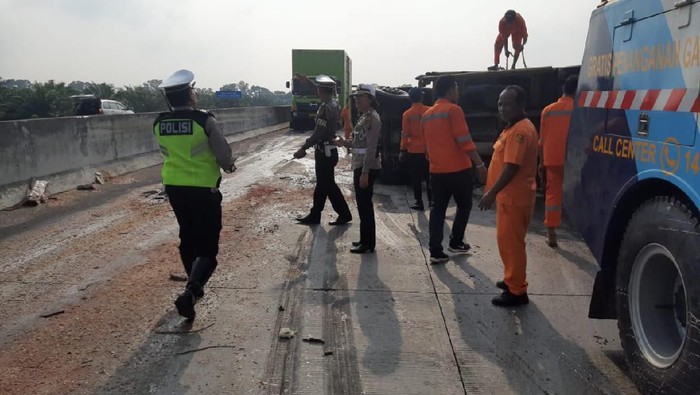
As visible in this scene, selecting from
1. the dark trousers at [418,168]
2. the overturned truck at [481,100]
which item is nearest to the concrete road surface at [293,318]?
the dark trousers at [418,168]

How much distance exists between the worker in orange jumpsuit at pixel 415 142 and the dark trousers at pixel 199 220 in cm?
444

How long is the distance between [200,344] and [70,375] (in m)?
0.85

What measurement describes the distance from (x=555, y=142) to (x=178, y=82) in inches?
162

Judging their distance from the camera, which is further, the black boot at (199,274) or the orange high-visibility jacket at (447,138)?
the orange high-visibility jacket at (447,138)

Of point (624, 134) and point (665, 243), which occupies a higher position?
point (624, 134)

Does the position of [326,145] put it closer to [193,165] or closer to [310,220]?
[310,220]

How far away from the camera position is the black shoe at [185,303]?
413 centimetres

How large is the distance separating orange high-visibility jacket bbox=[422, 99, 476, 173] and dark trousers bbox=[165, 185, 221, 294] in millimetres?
2393

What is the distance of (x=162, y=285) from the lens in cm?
519

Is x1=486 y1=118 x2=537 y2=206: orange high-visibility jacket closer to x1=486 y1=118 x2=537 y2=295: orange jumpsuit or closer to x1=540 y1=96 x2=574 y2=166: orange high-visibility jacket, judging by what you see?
x1=486 y1=118 x2=537 y2=295: orange jumpsuit

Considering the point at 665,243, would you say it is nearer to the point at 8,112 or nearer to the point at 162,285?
the point at 162,285

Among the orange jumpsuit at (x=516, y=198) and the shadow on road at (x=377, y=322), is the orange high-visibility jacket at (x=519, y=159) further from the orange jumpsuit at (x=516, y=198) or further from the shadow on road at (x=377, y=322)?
the shadow on road at (x=377, y=322)

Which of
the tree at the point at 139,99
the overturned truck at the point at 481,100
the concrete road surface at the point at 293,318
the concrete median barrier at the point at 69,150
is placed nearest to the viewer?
the concrete road surface at the point at 293,318

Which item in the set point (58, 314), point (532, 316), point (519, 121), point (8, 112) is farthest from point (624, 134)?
point (8, 112)
